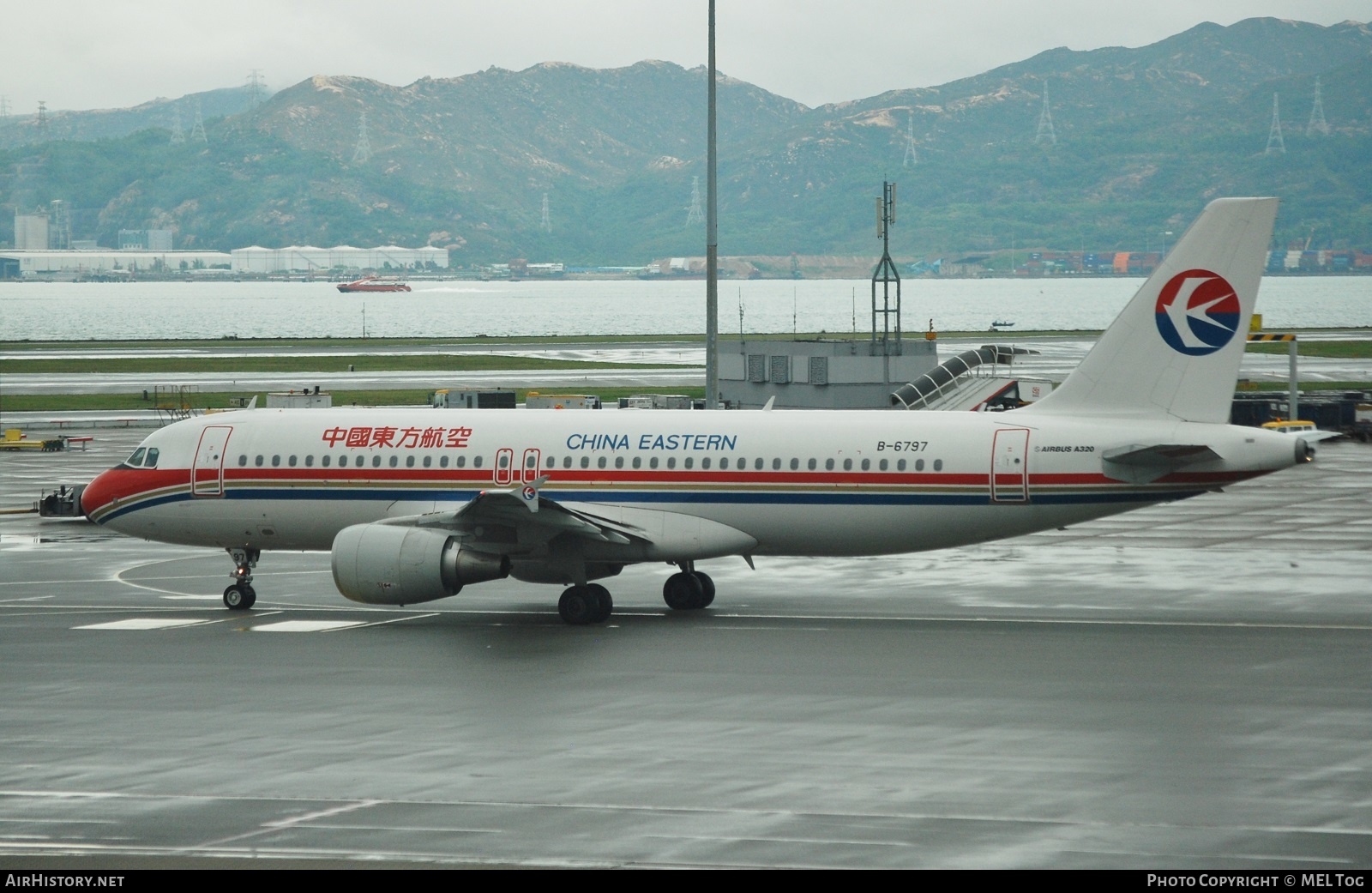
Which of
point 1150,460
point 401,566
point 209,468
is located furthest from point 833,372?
point 401,566

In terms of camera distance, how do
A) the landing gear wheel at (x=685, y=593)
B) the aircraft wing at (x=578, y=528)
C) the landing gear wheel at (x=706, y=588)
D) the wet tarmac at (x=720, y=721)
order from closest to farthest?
the wet tarmac at (x=720, y=721)
the aircraft wing at (x=578, y=528)
the landing gear wheel at (x=685, y=593)
the landing gear wheel at (x=706, y=588)

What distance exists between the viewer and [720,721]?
20.8m

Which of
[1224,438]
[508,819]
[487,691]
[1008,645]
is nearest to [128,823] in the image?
[508,819]

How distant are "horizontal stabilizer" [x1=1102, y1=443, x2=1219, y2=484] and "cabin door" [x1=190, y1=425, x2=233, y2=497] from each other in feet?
56.1

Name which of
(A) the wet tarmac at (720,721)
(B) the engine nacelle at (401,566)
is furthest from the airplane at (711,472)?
(A) the wet tarmac at (720,721)

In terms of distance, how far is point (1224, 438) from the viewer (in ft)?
89.7

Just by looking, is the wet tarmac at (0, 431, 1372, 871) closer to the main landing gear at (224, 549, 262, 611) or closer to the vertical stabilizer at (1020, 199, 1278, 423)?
the main landing gear at (224, 549, 262, 611)

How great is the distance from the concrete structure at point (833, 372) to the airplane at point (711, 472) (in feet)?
107

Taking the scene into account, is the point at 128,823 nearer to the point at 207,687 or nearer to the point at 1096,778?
the point at 207,687

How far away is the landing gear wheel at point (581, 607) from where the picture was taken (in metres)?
28.9

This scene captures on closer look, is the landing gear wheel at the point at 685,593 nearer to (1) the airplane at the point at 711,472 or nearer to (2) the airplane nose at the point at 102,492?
(1) the airplane at the point at 711,472

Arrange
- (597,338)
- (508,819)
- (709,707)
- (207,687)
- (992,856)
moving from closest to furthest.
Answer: (992,856) → (508,819) → (709,707) → (207,687) → (597,338)

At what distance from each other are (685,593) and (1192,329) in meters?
10.4

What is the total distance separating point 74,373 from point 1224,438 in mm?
94840
